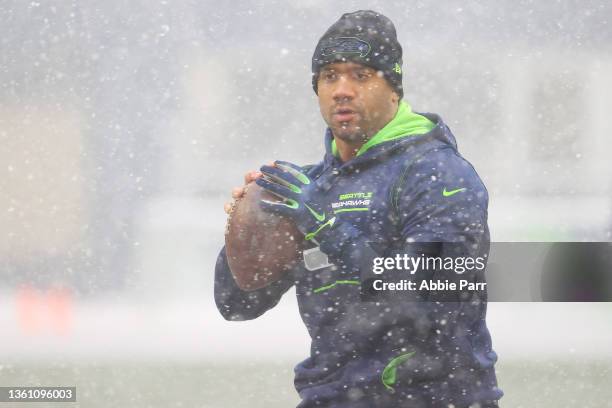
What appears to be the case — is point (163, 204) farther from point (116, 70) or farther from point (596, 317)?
point (596, 317)

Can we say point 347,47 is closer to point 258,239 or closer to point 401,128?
point 401,128

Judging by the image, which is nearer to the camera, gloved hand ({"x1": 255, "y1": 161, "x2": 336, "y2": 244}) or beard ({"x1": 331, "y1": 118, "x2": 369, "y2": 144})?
gloved hand ({"x1": 255, "y1": 161, "x2": 336, "y2": 244})

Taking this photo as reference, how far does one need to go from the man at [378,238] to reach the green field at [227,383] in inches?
116

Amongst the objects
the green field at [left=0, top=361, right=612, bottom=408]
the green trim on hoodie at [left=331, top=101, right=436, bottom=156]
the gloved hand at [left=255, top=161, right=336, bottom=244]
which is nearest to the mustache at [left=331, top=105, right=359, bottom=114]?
the green trim on hoodie at [left=331, top=101, right=436, bottom=156]

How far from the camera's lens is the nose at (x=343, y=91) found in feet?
10.6

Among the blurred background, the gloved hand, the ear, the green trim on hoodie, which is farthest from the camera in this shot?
the blurred background

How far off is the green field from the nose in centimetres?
329

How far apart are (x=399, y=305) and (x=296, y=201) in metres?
0.50

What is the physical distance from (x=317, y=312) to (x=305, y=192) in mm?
432

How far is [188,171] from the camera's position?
21.6ft

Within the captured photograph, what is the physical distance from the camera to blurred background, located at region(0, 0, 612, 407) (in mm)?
5988

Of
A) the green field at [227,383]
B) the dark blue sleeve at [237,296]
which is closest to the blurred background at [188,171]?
the green field at [227,383]

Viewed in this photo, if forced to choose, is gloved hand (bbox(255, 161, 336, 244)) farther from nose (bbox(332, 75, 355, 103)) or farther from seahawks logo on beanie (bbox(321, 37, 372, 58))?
seahawks logo on beanie (bbox(321, 37, 372, 58))

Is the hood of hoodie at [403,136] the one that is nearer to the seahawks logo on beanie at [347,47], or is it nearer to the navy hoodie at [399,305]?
the navy hoodie at [399,305]
